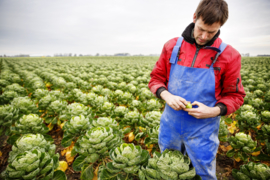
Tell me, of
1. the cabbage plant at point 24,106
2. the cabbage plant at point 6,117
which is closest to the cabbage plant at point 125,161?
the cabbage plant at point 6,117

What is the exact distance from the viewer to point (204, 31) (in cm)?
117

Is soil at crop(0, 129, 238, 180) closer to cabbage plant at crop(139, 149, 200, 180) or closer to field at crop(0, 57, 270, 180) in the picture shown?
field at crop(0, 57, 270, 180)

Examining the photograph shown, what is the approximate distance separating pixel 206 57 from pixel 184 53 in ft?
0.78

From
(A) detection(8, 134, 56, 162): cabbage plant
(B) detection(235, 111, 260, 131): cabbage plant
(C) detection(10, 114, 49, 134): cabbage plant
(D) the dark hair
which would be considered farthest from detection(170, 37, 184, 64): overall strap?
(B) detection(235, 111, 260, 131): cabbage plant

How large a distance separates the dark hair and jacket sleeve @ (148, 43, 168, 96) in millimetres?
549

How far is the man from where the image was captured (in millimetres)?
1188

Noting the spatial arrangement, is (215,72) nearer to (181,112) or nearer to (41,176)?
(181,112)

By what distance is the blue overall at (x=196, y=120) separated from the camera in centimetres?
131

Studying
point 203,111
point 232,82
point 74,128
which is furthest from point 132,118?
point 232,82

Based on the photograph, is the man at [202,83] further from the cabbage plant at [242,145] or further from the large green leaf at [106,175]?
the cabbage plant at [242,145]

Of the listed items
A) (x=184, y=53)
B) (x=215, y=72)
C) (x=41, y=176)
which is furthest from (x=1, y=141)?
(x=215, y=72)

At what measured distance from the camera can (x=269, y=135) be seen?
266 centimetres

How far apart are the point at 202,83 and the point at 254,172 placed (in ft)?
4.99

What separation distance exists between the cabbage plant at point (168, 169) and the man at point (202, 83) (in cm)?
24
